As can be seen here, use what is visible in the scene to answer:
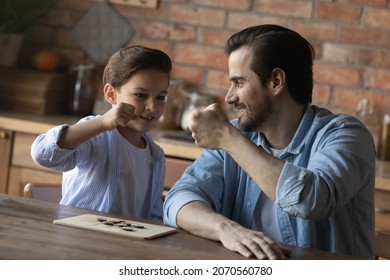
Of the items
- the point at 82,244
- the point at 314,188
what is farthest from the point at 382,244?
the point at 82,244

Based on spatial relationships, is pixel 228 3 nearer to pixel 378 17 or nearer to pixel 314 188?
pixel 378 17

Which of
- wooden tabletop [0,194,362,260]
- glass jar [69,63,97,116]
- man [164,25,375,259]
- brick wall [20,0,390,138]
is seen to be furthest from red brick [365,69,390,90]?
wooden tabletop [0,194,362,260]

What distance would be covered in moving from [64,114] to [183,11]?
2.56 ft

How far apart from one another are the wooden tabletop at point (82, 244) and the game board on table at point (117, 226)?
2cm

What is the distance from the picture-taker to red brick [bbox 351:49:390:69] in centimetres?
369

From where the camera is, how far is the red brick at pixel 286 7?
3783 millimetres

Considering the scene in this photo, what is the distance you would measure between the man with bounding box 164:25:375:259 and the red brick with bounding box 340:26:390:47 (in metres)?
1.53

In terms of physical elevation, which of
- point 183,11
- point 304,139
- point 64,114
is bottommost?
point 64,114

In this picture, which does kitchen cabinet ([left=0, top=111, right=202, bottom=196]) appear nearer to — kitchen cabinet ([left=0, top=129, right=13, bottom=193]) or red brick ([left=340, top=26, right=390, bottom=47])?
kitchen cabinet ([left=0, top=129, right=13, bottom=193])

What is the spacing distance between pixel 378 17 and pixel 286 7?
0.42m
